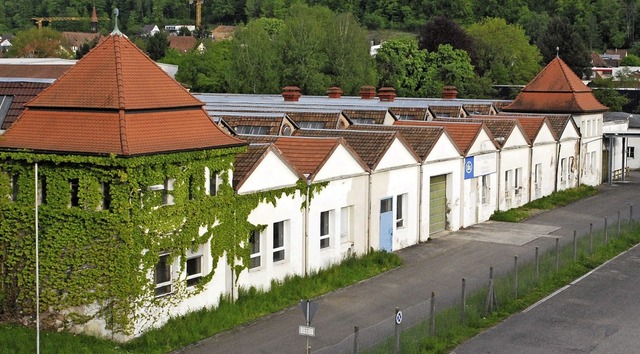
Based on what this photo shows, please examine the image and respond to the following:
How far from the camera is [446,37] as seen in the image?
100062 millimetres

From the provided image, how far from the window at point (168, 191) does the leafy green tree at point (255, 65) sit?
60.7 m

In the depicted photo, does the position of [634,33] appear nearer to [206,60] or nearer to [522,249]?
[206,60]

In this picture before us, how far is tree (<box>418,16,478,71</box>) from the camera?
100 metres

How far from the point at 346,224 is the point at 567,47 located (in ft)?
296

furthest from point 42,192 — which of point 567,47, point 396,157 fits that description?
point 567,47

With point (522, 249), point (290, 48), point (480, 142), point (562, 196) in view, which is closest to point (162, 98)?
point (522, 249)

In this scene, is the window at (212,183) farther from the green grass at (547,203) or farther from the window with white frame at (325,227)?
the green grass at (547,203)

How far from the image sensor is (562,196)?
50.2 meters

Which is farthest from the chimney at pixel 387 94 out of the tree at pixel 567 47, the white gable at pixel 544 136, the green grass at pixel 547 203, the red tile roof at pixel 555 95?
the tree at pixel 567 47

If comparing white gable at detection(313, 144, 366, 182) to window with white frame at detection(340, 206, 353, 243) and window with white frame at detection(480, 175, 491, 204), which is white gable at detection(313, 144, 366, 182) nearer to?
window with white frame at detection(340, 206, 353, 243)

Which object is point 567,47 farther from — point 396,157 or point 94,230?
point 94,230

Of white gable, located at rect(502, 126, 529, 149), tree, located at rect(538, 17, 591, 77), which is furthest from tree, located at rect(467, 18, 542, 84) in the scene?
white gable, located at rect(502, 126, 529, 149)

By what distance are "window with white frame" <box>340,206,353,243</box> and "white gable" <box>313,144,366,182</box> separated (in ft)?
3.74

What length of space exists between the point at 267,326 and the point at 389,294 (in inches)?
196
